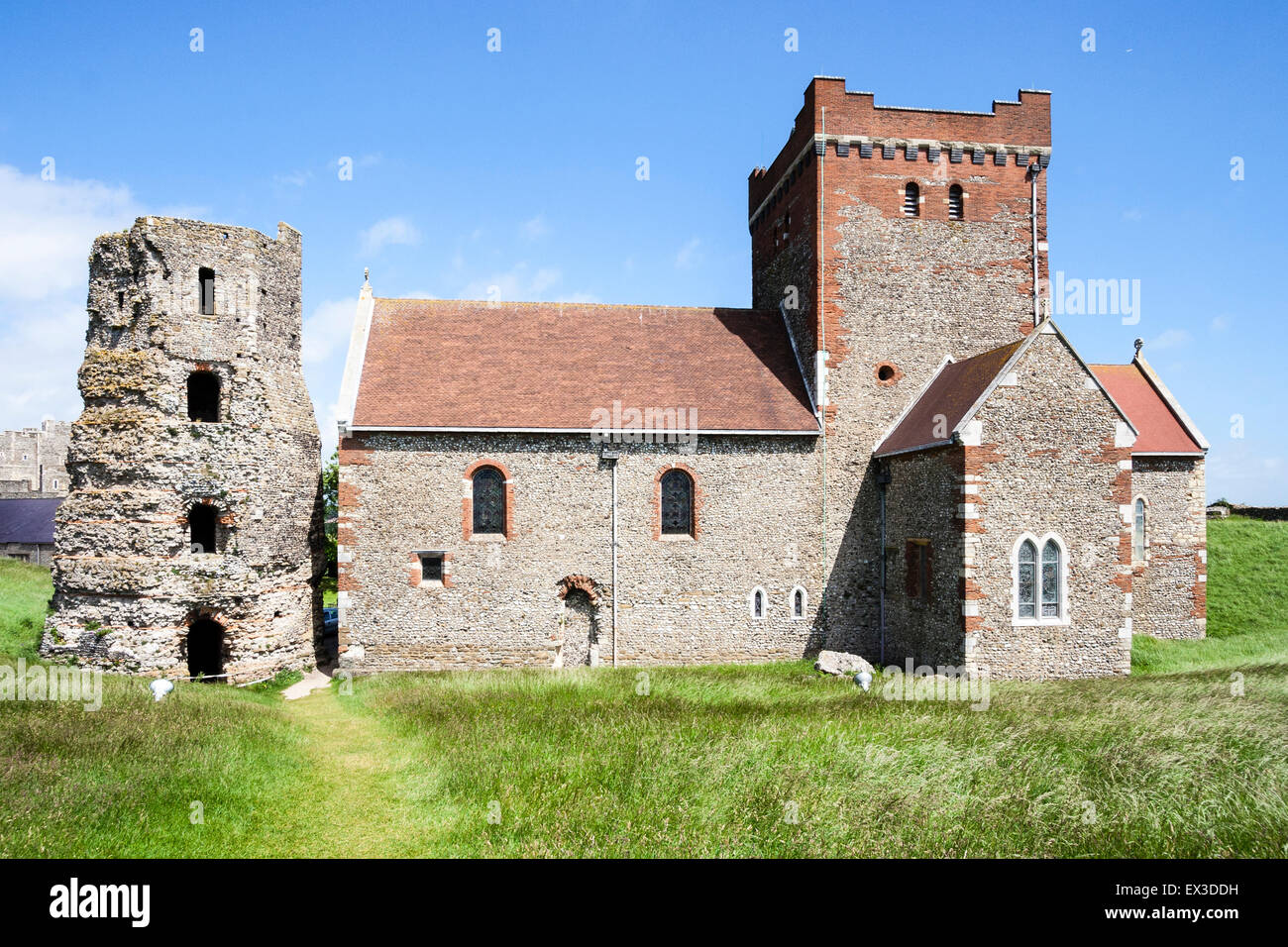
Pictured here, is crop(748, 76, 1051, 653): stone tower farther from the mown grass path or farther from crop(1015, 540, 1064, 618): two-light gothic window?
the mown grass path

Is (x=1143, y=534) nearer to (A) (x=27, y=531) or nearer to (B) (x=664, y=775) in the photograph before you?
(B) (x=664, y=775)

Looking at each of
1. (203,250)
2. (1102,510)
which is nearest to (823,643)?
(1102,510)

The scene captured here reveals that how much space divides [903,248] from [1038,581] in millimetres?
10328

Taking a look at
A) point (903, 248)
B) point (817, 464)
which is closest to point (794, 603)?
point (817, 464)

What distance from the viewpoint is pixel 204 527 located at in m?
19.8

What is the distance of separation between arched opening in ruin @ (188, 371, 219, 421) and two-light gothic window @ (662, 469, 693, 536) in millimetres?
13216

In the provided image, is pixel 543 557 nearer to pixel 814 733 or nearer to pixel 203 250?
pixel 814 733

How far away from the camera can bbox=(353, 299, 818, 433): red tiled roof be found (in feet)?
64.8

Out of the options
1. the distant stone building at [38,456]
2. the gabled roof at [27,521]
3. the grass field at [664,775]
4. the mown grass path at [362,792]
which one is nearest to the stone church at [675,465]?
the grass field at [664,775]

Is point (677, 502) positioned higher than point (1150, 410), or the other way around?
point (1150, 410)

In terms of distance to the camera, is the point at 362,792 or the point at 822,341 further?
the point at 822,341

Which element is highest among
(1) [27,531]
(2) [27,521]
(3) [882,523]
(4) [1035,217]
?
(4) [1035,217]

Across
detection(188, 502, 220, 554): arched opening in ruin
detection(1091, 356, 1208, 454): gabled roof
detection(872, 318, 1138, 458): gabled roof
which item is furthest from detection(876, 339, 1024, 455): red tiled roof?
detection(188, 502, 220, 554): arched opening in ruin

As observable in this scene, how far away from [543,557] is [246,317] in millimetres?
10291
